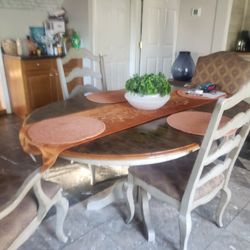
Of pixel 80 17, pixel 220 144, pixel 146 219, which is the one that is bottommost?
pixel 146 219

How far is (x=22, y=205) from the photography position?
113 centimetres

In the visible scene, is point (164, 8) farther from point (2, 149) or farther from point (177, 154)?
point (177, 154)

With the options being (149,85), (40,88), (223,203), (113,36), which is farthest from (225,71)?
(40,88)

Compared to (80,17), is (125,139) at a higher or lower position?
lower

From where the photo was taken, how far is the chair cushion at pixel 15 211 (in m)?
1.01

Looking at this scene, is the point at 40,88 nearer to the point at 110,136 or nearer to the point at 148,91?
the point at 148,91

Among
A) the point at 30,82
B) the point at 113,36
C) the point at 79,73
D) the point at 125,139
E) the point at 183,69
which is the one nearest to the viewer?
the point at 125,139

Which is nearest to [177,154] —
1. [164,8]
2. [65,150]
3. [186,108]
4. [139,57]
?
[65,150]

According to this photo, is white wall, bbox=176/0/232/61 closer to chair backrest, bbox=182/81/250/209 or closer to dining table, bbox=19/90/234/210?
dining table, bbox=19/90/234/210

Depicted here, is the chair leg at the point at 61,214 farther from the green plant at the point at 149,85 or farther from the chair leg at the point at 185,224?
the green plant at the point at 149,85

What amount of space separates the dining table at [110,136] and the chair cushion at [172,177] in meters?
0.24

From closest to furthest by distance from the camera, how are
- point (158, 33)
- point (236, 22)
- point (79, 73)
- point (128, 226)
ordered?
point (128, 226)
point (79, 73)
point (236, 22)
point (158, 33)

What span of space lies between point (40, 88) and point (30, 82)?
0.16 m

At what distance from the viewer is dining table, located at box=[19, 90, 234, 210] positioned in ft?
3.57
